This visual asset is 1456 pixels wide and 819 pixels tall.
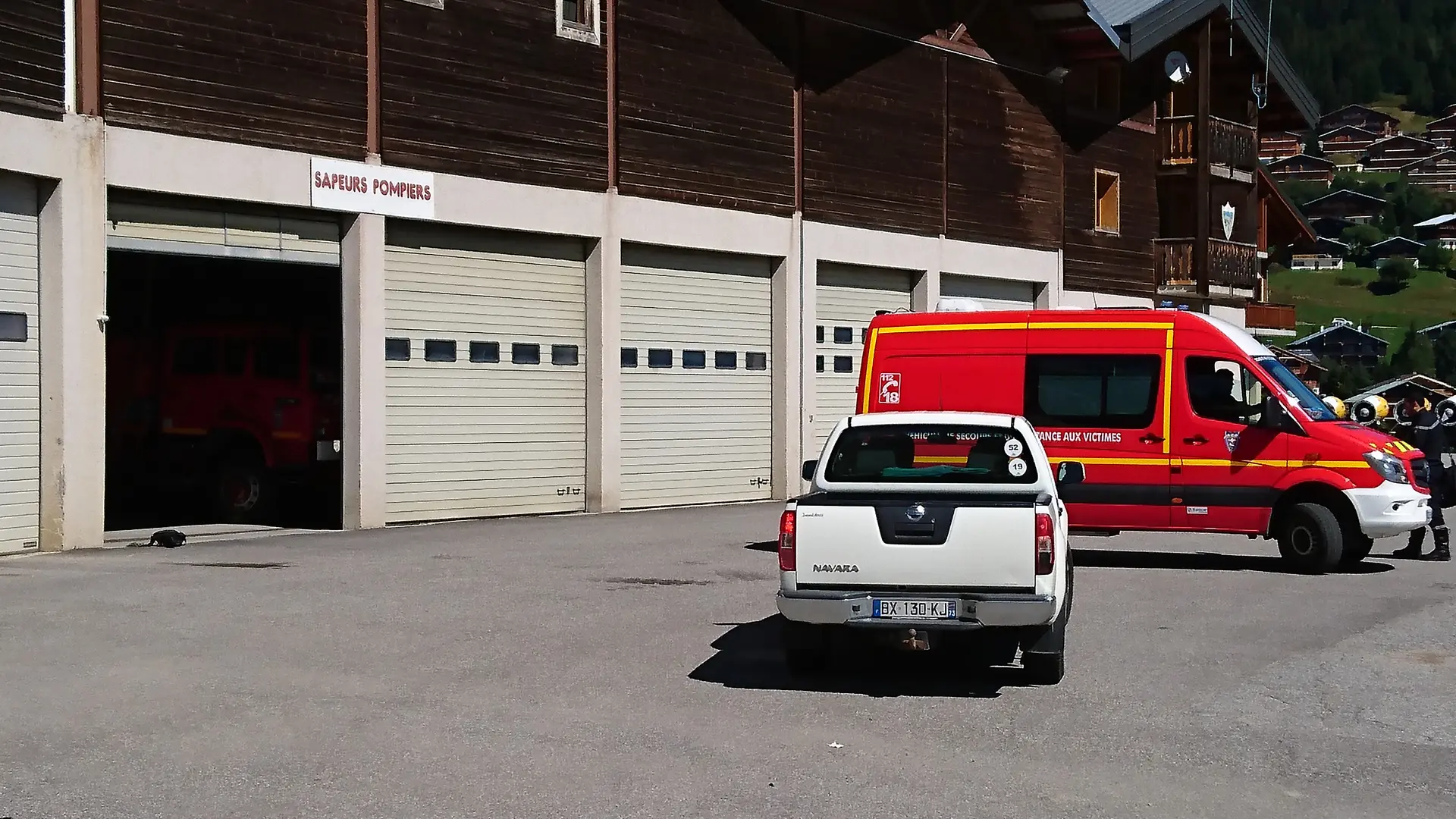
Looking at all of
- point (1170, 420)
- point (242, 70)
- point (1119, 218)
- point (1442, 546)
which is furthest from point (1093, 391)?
point (1119, 218)

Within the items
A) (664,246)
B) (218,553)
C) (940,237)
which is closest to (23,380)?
(218,553)

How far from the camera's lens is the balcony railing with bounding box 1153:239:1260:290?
40.4 m

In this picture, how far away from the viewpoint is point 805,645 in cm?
1053

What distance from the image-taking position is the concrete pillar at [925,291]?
103 feet

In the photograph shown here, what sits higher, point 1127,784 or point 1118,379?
point 1118,379

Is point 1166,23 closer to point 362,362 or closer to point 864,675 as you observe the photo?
point 362,362

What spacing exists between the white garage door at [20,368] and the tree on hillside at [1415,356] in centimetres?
15470

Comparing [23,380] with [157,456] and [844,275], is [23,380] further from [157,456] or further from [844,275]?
[844,275]

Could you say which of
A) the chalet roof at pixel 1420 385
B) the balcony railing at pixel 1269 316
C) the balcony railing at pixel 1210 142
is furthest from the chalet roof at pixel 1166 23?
the chalet roof at pixel 1420 385

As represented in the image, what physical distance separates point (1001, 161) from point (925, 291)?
3575 millimetres

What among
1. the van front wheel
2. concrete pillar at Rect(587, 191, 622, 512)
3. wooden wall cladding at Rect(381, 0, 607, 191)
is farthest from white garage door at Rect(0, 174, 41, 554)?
the van front wheel

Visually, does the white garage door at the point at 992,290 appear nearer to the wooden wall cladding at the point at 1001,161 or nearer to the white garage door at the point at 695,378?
the wooden wall cladding at the point at 1001,161

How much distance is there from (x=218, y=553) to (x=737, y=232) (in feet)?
37.5

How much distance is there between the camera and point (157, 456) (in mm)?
22234
